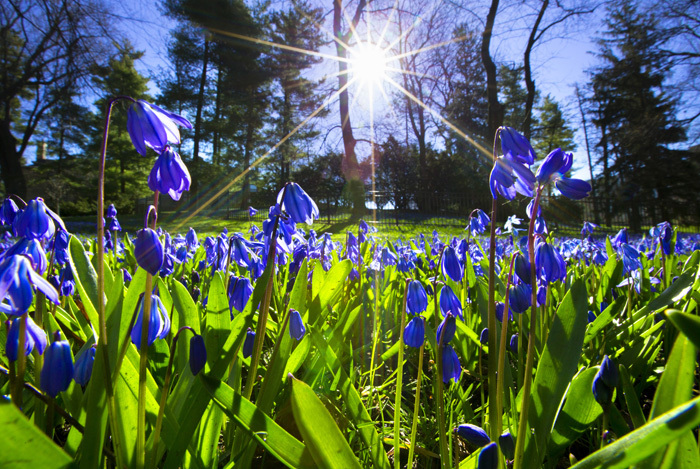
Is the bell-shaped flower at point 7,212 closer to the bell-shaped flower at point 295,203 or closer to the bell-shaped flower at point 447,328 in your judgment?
the bell-shaped flower at point 295,203

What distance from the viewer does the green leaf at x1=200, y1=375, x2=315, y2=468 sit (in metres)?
0.74

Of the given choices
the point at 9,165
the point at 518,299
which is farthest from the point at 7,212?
the point at 9,165

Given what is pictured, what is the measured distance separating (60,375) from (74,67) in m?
18.1

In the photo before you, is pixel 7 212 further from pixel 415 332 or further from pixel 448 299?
pixel 448 299

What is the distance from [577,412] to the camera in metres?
0.95

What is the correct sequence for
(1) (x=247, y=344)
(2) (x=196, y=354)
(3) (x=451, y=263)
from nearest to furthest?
(2) (x=196, y=354) < (1) (x=247, y=344) < (3) (x=451, y=263)

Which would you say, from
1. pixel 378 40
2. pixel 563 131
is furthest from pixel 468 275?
pixel 563 131

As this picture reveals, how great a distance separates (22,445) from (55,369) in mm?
241

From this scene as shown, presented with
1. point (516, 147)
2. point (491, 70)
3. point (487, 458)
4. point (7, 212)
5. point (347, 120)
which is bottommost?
point (487, 458)

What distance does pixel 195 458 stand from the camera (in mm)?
901

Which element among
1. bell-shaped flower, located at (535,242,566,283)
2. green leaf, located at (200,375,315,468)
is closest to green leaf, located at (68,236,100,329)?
green leaf, located at (200,375,315,468)

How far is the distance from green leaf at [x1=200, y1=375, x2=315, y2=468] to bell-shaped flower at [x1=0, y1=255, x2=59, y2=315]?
311 millimetres

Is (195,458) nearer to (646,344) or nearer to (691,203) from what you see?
(646,344)

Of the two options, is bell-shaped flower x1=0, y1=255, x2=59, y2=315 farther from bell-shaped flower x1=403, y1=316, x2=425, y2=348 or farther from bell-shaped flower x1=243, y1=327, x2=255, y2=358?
bell-shaped flower x1=403, y1=316, x2=425, y2=348
